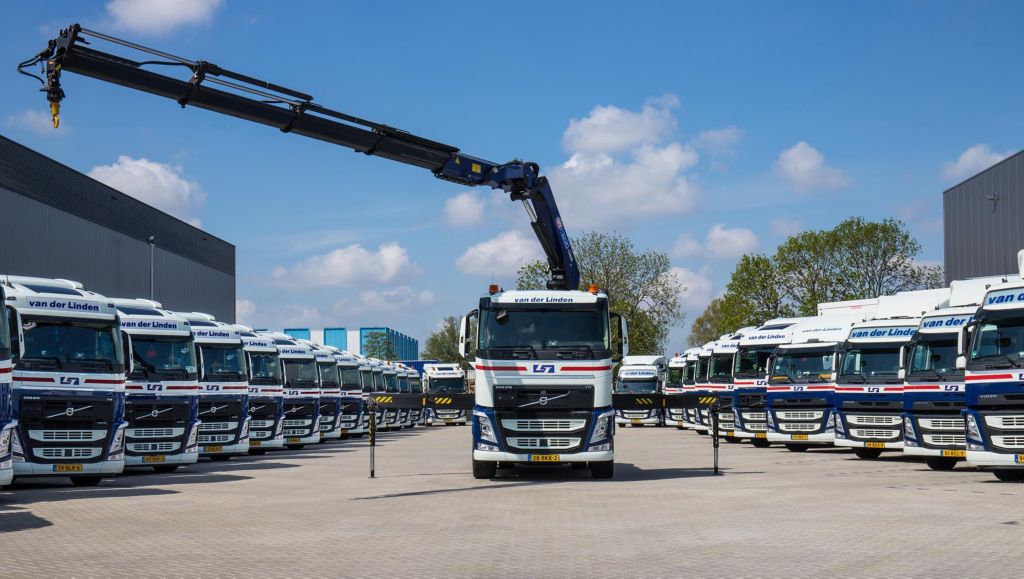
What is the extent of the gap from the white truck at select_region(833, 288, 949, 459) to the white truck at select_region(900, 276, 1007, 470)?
7.37 feet

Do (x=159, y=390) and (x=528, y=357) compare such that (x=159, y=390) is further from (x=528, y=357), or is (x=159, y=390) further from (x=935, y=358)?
(x=935, y=358)

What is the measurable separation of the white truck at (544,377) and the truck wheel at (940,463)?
6551 millimetres

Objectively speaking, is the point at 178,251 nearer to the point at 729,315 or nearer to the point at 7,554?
the point at 729,315

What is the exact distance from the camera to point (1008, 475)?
62.1ft

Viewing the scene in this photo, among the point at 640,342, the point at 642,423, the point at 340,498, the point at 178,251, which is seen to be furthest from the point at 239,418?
the point at 640,342

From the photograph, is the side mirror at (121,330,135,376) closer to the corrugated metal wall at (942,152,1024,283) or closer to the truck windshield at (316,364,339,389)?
the truck windshield at (316,364,339,389)

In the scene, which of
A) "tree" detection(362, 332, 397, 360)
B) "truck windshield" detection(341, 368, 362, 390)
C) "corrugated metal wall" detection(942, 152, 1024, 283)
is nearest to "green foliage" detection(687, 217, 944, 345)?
"corrugated metal wall" detection(942, 152, 1024, 283)

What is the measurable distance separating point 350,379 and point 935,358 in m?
23.9

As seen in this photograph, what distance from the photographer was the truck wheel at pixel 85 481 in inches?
769

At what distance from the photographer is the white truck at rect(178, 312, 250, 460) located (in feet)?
86.3

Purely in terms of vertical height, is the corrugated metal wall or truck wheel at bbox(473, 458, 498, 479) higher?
the corrugated metal wall

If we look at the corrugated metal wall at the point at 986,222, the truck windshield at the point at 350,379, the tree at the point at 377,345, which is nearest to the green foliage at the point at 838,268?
the corrugated metal wall at the point at 986,222

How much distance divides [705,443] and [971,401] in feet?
57.4

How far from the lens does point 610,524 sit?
12930 millimetres
